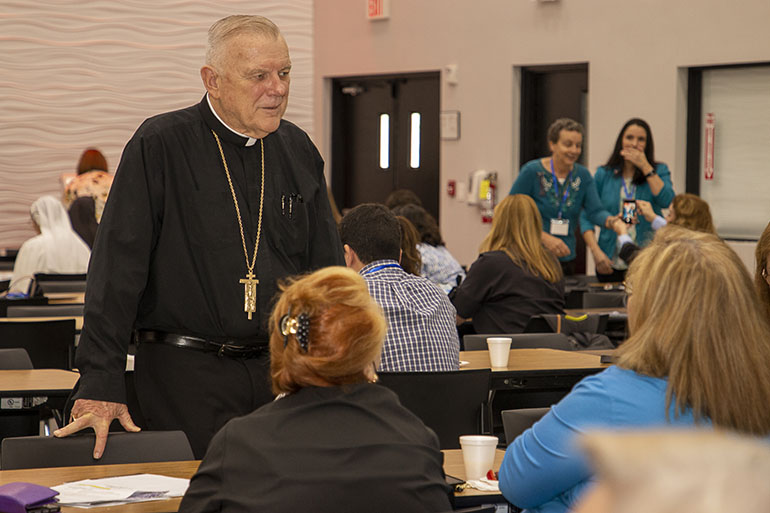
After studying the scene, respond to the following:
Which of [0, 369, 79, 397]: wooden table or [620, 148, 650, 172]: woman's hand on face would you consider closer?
[0, 369, 79, 397]: wooden table

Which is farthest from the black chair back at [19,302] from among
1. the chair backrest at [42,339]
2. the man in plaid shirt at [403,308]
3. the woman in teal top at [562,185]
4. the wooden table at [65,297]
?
the woman in teal top at [562,185]

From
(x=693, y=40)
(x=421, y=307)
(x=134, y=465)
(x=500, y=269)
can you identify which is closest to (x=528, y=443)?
(x=134, y=465)

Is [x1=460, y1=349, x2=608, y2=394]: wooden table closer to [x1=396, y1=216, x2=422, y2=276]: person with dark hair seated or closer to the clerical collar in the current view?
[x1=396, y1=216, x2=422, y2=276]: person with dark hair seated

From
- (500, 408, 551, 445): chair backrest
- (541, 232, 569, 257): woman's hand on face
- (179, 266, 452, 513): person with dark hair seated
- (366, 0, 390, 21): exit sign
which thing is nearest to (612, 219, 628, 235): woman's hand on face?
(541, 232, 569, 257): woman's hand on face

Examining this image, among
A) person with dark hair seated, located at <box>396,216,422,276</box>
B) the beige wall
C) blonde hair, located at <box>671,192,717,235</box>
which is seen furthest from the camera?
the beige wall

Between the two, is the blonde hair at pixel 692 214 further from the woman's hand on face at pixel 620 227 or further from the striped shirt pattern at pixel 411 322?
the striped shirt pattern at pixel 411 322

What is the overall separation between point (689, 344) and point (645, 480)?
A: 63.1 inches

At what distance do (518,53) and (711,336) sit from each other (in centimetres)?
912

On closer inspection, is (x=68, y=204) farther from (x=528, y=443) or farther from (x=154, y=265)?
(x=528, y=443)

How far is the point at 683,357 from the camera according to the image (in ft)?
6.48

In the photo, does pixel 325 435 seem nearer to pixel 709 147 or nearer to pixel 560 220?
pixel 560 220

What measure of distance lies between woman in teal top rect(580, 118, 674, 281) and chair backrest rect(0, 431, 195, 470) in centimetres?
575

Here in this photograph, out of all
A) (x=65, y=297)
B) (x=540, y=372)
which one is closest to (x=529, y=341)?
(x=540, y=372)

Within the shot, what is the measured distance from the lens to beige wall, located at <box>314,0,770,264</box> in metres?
9.34
